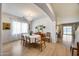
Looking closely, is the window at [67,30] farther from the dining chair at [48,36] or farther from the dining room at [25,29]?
the dining chair at [48,36]

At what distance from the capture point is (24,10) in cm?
239

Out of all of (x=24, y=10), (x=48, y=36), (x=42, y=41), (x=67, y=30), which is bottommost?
(x=42, y=41)

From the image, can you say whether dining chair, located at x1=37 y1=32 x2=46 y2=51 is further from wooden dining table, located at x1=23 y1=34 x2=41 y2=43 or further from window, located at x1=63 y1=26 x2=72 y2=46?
window, located at x1=63 y1=26 x2=72 y2=46

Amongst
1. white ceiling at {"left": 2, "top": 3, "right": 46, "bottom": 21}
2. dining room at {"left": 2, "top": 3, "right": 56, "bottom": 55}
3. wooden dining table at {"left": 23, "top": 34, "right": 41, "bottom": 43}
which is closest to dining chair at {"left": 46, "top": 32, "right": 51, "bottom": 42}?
dining room at {"left": 2, "top": 3, "right": 56, "bottom": 55}

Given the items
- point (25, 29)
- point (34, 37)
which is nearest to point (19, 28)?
point (25, 29)

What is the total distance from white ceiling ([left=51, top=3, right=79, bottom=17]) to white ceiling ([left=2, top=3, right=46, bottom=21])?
320mm

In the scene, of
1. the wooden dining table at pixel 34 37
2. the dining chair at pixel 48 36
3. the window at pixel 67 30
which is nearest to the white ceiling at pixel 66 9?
the window at pixel 67 30

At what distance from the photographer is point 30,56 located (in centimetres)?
230

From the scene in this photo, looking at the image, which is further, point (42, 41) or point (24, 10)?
point (42, 41)

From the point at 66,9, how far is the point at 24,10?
0.88 meters

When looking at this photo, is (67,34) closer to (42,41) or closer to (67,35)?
(67,35)

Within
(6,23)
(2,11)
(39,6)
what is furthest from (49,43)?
(2,11)

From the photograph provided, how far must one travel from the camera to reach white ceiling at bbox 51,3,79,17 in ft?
7.61

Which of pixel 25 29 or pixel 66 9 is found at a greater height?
pixel 66 9
